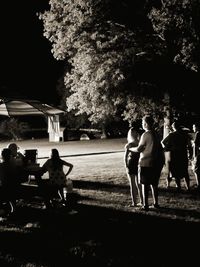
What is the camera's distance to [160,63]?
56.8 feet

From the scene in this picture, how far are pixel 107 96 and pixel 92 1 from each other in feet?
12.1

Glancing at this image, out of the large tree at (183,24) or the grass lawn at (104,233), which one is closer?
the grass lawn at (104,233)

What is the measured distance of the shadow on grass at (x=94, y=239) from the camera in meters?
5.82

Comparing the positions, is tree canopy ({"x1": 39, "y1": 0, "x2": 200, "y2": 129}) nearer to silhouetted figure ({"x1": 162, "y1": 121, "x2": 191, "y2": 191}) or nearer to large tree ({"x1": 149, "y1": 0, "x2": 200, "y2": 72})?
large tree ({"x1": 149, "y1": 0, "x2": 200, "y2": 72})

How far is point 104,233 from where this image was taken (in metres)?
7.12

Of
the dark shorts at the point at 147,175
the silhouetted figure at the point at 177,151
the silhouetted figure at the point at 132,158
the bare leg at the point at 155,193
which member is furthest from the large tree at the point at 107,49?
the dark shorts at the point at 147,175

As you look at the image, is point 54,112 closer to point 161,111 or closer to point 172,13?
point 172,13

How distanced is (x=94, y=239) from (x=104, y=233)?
38 centimetres

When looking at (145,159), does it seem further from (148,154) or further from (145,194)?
(145,194)

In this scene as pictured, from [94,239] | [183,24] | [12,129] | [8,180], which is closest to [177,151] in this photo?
[8,180]

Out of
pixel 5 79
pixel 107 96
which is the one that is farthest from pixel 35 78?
pixel 107 96

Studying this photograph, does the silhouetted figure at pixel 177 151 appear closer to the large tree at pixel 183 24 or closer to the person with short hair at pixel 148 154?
the person with short hair at pixel 148 154

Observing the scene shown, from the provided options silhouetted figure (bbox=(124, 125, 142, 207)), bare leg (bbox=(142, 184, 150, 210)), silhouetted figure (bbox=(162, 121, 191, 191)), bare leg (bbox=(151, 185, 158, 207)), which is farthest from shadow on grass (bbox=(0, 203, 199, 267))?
silhouetted figure (bbox=(162, 121, 191, 191))

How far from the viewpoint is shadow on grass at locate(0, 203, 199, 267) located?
582 cm
